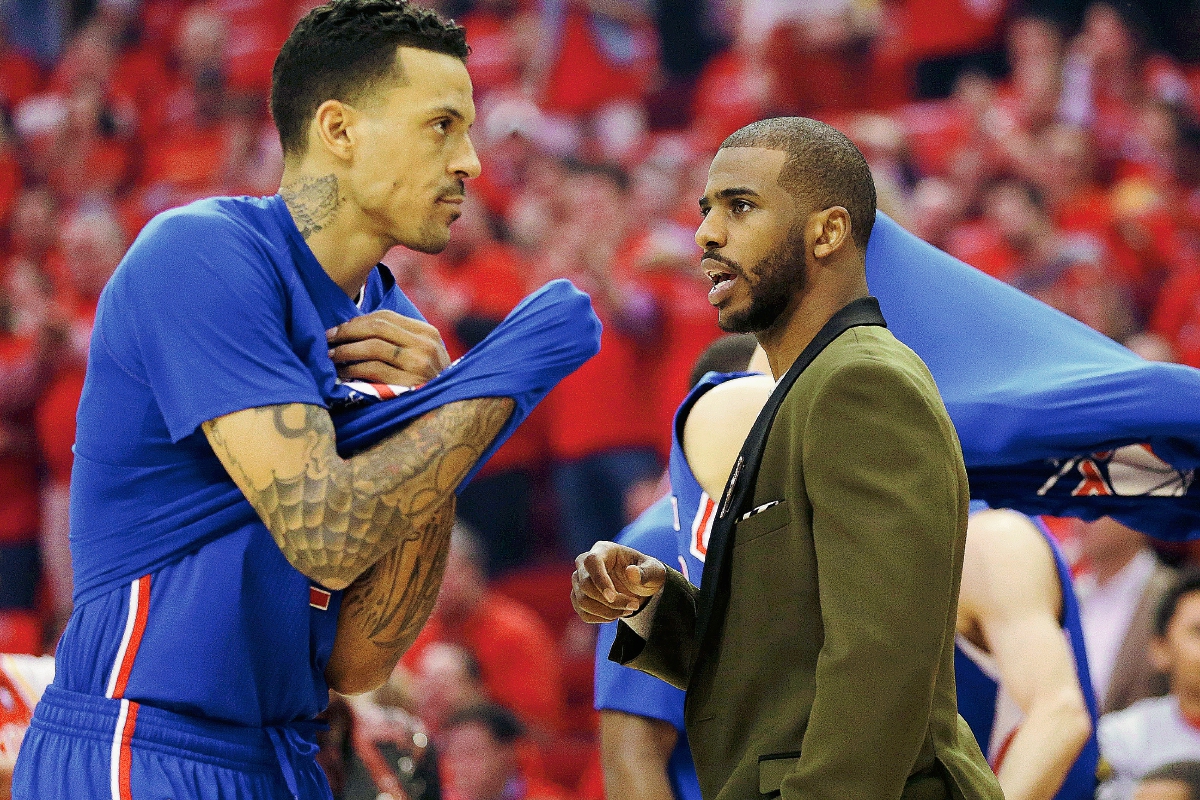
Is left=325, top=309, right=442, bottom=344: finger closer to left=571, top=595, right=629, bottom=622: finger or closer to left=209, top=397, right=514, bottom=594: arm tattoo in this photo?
Result: left=209, top=397, right=514, bottom=594: arm tattoo

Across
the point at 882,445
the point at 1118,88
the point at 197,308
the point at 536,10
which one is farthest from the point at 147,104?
Result: the point at 882,445

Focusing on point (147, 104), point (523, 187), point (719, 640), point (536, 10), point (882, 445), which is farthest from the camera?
point (147, 104)

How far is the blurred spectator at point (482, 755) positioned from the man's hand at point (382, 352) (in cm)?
313

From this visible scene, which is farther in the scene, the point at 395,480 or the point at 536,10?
the point at 536,10

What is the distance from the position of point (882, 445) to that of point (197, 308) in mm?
969

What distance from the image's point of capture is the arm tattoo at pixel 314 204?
2184 mm

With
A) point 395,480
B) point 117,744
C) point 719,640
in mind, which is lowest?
point 117,744

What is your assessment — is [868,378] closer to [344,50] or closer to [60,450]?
[344,50]

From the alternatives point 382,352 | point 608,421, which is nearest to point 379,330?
point 382,352

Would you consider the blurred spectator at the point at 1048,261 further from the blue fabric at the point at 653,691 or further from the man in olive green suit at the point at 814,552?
the man in olive green suit at the point at 814,552

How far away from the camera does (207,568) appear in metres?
1.94

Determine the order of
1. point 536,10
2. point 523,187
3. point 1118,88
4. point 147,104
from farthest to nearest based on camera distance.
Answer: point 147,104, point 536,10, point 523,187, point 1118,88

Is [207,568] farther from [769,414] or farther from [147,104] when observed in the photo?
[147,104]

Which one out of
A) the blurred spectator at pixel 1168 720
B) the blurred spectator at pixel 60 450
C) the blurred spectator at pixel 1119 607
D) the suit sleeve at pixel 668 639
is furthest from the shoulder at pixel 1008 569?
the blurred spectator at pixel 60 450
